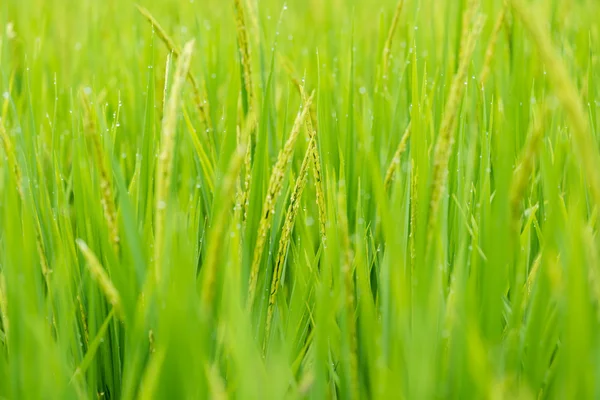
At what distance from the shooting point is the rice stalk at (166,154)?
1.73ft

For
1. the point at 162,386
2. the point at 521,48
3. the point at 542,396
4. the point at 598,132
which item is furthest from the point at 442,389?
the point at 521,48

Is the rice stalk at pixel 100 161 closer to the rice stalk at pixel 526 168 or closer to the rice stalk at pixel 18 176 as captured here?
the rice stalk at pixel 18 176

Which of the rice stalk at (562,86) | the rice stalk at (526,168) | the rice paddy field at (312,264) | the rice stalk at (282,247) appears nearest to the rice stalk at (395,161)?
the rice paddy field at (312,264)

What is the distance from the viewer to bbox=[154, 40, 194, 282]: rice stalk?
0.53 metres

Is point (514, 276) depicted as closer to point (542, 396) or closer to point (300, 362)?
point (542, 396)

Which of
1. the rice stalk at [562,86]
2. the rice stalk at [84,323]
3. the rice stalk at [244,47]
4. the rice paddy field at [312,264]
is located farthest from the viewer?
the rice stalk at [244,47]

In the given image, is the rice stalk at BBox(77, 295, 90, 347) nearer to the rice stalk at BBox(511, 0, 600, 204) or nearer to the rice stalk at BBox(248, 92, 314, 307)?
the rice stalk at BBox(248, 92, 314, 307)

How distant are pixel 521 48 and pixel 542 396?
2.75ft

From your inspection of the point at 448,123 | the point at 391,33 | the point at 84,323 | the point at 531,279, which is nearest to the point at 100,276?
the point at 84,323

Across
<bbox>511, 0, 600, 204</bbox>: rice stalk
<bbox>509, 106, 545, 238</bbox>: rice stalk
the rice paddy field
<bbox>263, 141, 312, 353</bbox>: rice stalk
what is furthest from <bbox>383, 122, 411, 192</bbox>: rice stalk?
<bbox>511, 0, 600, 204</bbox>: rice stalk

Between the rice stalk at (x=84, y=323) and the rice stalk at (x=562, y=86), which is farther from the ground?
the rice stalk at (x=562, y=86)

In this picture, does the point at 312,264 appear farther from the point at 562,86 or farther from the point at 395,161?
the point at 562,86

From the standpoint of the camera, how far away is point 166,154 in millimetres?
531

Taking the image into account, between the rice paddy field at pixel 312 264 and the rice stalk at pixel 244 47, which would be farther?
the rice stalk at pixel 244 47
